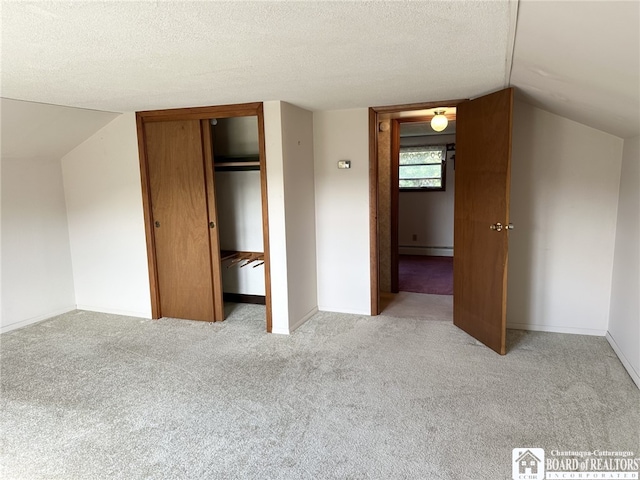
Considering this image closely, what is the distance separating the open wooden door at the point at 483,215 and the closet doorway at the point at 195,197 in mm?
1633

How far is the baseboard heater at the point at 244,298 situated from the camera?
4.41 metres

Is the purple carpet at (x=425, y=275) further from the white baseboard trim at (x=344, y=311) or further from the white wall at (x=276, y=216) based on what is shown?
the white wall at (x=276, y=216)

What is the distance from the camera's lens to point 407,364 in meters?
2.92

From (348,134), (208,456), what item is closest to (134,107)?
(348,134)

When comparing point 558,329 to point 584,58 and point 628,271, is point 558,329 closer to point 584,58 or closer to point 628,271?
point 628,271

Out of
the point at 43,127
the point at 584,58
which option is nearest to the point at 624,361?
the point at 584,58

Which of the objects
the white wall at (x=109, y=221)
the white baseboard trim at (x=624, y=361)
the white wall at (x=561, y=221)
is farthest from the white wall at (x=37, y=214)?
the white baseboard trim at (x=624, y=361)

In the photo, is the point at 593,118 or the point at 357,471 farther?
the point at 593,118

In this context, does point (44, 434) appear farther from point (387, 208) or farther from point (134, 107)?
point (387, 208)

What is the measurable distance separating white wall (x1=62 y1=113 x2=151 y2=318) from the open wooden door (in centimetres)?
292

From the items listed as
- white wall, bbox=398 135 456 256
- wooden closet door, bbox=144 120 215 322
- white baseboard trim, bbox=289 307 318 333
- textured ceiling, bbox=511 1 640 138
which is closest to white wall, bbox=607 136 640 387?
textured ceiling, bbox=511 1 640 138

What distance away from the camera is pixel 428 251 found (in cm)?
691

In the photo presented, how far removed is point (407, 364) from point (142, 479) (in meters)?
1.79

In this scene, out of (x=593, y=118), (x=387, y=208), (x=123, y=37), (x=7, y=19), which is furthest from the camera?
(x=387, y=208)
